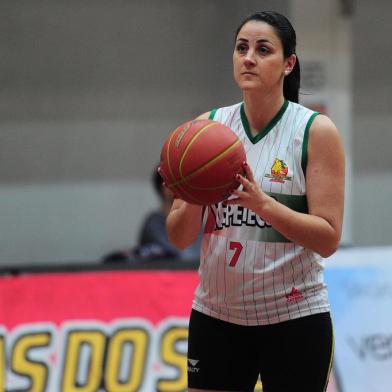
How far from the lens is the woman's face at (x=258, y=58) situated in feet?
10.0

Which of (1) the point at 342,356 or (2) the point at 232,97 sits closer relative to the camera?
(1) the point at 342,356

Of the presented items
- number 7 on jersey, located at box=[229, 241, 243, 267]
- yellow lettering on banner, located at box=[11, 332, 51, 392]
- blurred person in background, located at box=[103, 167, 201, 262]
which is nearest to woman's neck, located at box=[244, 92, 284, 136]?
number 7 on jersey, located at box=[229, 241, 243, 267]

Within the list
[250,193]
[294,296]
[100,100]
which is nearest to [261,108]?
[250,193]

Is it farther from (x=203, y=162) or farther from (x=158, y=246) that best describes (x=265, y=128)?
(x=158, y=246)

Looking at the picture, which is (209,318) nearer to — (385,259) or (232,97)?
(385,259)

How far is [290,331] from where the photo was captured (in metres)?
3.08

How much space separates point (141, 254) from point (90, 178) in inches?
79.7

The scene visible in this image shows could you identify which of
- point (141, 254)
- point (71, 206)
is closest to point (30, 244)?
point (71, 206)

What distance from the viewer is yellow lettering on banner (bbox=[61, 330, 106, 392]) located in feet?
17.1

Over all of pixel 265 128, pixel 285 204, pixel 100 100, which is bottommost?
pixel 285 204

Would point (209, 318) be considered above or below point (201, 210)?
→ below

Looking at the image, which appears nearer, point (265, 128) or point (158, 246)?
point (265, 128)

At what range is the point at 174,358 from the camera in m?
5.34

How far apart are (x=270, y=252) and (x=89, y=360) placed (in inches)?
98.1
